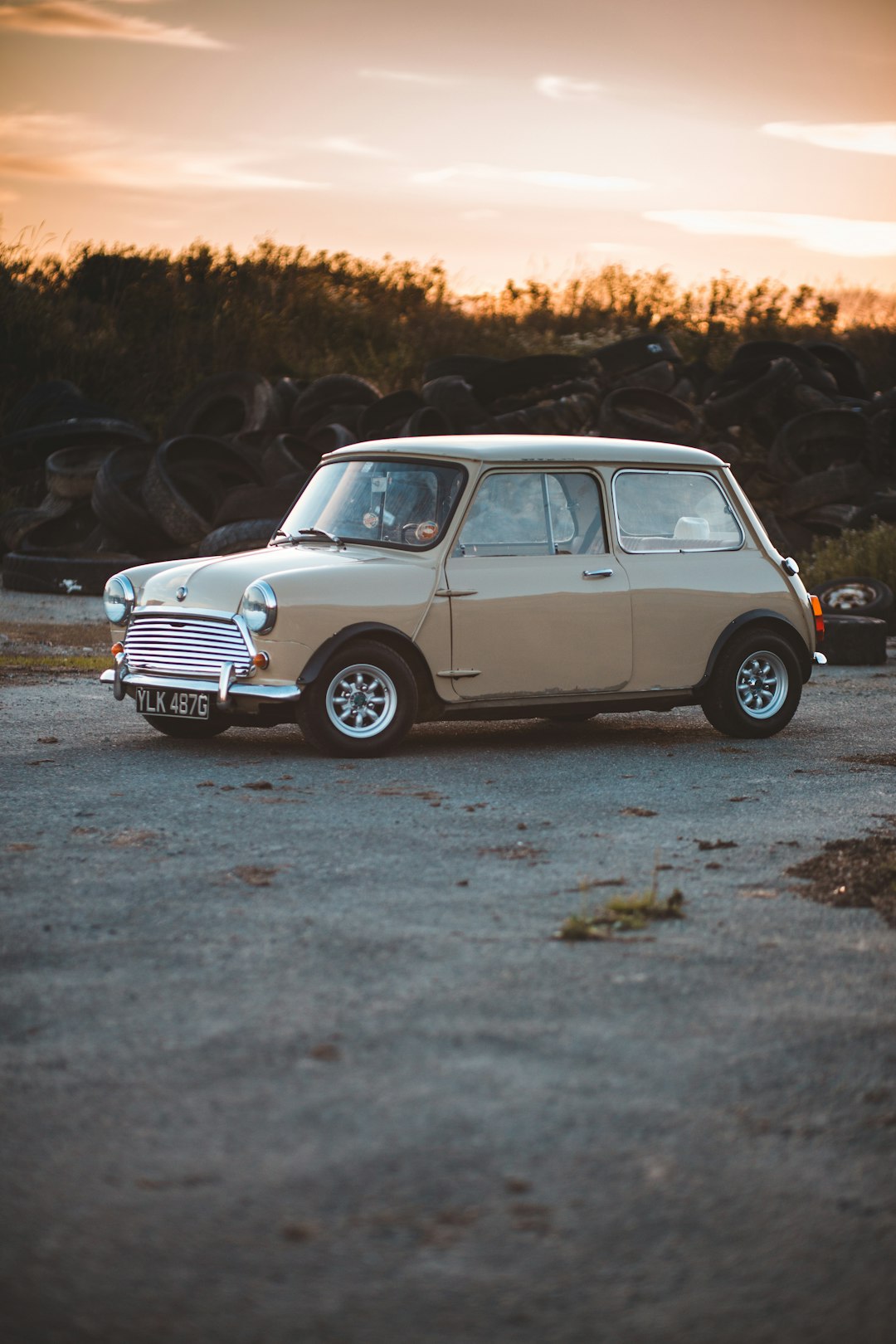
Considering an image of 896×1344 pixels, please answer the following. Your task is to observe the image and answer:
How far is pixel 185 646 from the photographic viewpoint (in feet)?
28.7

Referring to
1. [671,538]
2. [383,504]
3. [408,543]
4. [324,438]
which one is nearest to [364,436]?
[324,438]

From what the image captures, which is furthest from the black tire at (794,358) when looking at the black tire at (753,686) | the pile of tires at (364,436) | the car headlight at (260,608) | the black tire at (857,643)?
the car headlight at (260,608)

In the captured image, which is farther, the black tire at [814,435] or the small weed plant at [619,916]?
the black tire at [814,435]

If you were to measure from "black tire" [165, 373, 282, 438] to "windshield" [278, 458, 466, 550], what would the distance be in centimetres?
1440

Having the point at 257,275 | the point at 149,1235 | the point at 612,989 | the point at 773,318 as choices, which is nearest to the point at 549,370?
the point at 257,275

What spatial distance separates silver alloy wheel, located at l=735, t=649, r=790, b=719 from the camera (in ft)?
32.9

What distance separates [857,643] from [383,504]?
23.1ft

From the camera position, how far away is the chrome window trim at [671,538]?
9.72 m

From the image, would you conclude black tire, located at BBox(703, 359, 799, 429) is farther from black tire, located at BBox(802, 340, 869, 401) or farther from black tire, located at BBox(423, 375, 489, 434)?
black tire, located at BBox(423, 375, 489, 434)

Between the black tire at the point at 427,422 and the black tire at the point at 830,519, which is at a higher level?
the black tire at the point at 427,422

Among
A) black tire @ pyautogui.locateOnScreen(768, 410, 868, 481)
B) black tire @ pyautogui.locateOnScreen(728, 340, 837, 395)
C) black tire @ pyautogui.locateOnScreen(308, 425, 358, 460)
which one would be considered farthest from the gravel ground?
black tire @ pyautogui.locateOnScreen(728, 340, 837, 395)

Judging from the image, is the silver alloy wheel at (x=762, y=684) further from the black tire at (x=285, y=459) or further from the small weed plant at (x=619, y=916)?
the black tire at (x=285, y=459)

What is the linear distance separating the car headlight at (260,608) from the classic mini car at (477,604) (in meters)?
0.01

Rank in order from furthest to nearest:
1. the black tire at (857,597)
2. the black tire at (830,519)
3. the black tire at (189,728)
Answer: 1. the black tire at (830,519)
2. the black tire at (857,597)
3. the black tire at (189,728)
